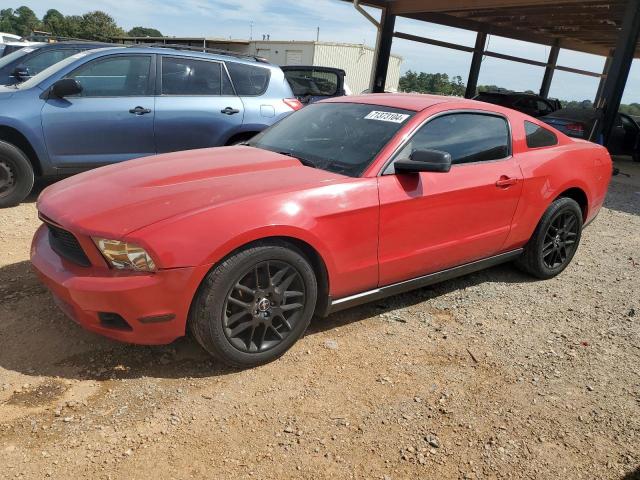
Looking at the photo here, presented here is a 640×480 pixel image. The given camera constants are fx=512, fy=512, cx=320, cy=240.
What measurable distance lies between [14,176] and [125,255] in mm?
3617

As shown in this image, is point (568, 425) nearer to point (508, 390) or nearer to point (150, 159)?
point (508, 390)

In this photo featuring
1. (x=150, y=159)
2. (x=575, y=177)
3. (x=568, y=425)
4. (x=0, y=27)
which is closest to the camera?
(x=568, y=425)

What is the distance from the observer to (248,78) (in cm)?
639

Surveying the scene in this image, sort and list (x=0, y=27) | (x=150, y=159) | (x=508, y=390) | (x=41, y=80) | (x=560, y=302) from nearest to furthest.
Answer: (x=508, y=390) → (x=150, y=159) → (x=560, y=302) → (x=41, y=80) → (x=0, y=27)

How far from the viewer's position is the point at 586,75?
72.3 ft

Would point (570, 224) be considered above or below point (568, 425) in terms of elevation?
above

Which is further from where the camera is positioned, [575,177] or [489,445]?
[575,177]

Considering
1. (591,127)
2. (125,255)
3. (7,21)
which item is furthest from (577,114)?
(7,21)

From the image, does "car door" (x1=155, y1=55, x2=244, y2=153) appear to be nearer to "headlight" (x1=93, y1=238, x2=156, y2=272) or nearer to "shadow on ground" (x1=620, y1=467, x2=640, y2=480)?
"headlight" (x1=93, y1=238, x2=156, y2=272)

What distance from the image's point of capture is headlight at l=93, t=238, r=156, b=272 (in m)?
2.49

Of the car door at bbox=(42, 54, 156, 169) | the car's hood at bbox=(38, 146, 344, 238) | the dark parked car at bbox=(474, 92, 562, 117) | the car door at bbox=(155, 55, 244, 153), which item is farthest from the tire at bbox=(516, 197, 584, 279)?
the dark parked car at bbox=(474, 92, 562, 117)

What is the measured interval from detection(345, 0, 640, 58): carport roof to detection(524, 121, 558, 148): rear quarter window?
7680 millimetres

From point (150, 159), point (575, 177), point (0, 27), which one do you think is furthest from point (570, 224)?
point (0, 27)

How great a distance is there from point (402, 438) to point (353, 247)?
3.62 ft
